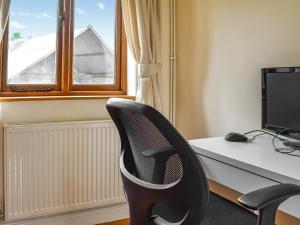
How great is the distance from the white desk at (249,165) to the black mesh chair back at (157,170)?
405mm

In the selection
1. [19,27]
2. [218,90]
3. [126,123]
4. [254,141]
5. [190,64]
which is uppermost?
[19,27]

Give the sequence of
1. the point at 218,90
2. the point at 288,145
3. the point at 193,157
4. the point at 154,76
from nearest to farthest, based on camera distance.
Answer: the point at 193,157
the point at 288,145
the point at 218,90
the point at 154,76

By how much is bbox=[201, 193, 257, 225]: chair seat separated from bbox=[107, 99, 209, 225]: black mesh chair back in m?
0.24

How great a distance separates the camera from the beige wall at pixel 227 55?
1792 mm

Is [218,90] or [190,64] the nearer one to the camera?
[218,90]

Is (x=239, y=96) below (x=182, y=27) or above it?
below

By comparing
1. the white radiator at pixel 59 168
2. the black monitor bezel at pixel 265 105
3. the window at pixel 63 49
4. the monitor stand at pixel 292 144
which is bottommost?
the white radiator at pixel 59 168

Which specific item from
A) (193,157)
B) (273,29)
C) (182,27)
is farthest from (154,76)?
(193,157)

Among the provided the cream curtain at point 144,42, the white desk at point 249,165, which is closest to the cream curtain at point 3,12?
the cream curtain at point 144,42

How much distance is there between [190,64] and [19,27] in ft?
4.41

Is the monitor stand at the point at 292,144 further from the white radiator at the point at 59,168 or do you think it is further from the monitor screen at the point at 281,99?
the white radiator at the point at 59,168

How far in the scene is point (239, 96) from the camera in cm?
206

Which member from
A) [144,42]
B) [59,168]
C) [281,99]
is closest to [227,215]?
[281,99]

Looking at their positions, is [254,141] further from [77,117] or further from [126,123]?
[77,117]
